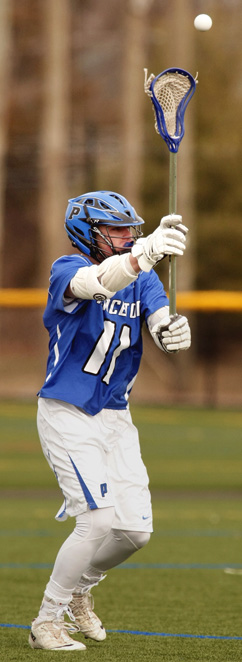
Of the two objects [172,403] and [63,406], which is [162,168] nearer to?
[172,403]

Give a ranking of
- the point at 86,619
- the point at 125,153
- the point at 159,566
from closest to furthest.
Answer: the point at 86,619 → the point at 159,566 → the point at 125,153

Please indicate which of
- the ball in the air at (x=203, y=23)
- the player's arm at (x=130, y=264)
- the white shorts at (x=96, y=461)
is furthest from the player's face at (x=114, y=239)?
the ball in the air at (x=203, y=23)

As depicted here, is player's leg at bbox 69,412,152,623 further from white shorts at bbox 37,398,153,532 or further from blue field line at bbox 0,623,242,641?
blue field line at bbox 0,623,242,641

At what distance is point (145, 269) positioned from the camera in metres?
5.04

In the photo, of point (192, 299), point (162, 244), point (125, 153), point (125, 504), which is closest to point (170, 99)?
point (162, 244)

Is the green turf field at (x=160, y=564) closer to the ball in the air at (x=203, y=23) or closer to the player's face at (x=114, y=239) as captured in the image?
the player's face at (x=114, y=239)

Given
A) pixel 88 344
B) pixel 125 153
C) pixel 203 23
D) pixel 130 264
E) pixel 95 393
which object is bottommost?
pixel 95 393

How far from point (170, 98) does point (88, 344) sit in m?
1.17

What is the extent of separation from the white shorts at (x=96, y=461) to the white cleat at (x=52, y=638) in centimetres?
49

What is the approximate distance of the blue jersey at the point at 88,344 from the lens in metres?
5.42

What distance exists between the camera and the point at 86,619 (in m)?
5.64

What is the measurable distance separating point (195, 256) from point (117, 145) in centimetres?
619

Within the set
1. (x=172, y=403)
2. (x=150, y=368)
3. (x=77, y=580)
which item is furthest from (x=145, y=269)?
(x=150, y=368)

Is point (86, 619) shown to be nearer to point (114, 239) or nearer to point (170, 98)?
point (114, 239)
